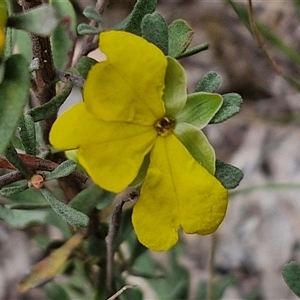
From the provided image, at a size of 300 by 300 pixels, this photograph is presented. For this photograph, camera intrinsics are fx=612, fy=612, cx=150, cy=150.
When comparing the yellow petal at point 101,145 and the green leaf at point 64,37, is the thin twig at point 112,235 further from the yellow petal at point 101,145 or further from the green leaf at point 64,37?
the green leaf at point 64,37

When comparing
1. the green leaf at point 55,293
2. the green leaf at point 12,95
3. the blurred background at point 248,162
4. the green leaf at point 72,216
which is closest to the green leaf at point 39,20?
the green leaf at point 12,95

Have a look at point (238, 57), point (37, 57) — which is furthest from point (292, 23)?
point (37, 57)

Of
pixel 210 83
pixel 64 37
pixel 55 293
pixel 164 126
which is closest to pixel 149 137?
pixel 164 126

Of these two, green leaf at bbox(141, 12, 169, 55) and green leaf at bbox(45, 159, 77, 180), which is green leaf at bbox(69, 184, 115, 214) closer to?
green leaf at bbox(45, 159, 77, 180)

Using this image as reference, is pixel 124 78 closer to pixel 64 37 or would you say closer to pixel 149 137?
pixel 149 137

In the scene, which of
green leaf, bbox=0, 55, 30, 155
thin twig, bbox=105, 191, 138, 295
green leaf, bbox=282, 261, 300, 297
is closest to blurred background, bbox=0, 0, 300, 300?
thin twig, bbox=105, 191, 138, 295

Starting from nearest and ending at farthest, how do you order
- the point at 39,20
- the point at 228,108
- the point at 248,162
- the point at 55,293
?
the point at 39,20 → the point at 228,108 → the point at 55,293 → the point at 248,162
